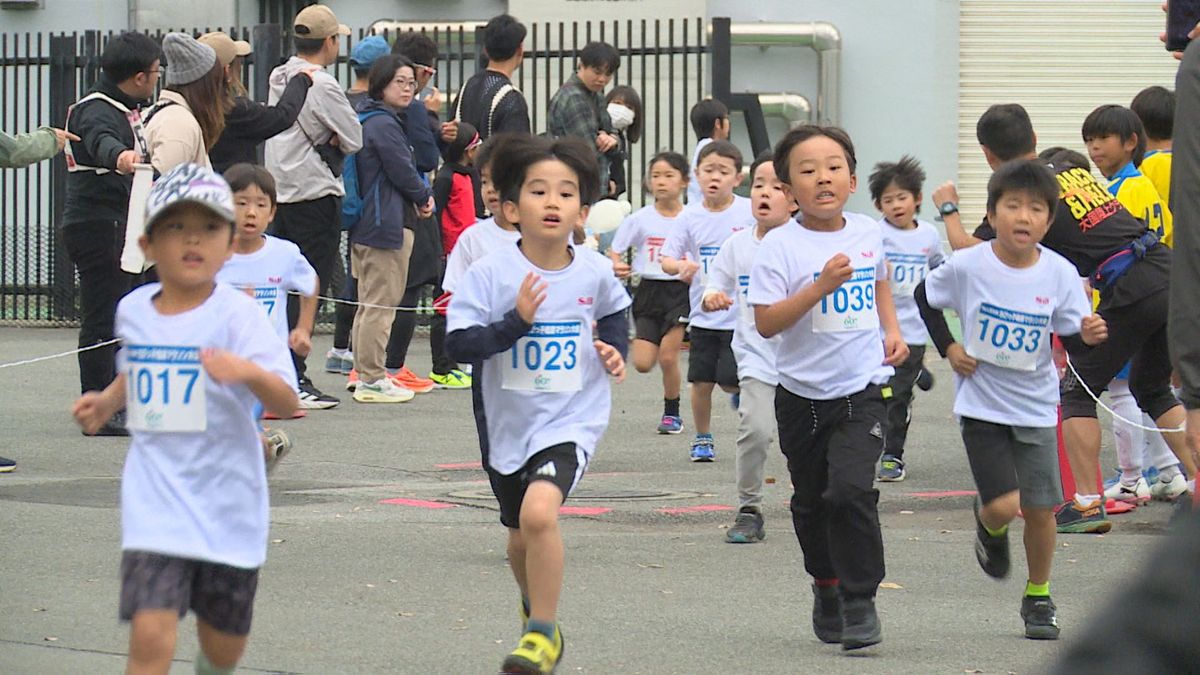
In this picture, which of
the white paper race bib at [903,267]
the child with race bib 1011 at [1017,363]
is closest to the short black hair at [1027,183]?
the child with race bib 1011 at [1017,363]

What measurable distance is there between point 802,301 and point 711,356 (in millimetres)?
4095

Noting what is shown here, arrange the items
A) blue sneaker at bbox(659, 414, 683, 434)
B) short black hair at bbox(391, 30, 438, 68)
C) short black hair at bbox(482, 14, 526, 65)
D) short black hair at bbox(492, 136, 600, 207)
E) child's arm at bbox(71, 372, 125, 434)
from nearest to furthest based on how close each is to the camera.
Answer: child's arm at bbox(71, 372, 125, 434)
short black hair at bbox(492, 136, 600, 207)
blue sneaker at bbox(659, 414, 683, 434)
short black hair at bbox(482, 14, 526, 65)
short black hair at bbox(391, 30, 438, 68)

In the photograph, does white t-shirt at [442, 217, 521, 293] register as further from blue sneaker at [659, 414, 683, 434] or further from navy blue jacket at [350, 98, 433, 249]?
navy blue jacket at [350, 98, 433, 249]

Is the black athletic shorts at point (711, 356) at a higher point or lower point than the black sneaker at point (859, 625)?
higher

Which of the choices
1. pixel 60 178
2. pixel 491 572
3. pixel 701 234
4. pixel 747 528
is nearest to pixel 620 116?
pixel 701 234

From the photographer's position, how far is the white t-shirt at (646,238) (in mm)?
10742

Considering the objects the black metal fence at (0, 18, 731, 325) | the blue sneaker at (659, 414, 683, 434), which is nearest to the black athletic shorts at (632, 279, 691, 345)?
the blue sneaker at (659, 414, 683, 434)

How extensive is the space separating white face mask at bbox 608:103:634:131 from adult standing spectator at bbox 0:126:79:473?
5.65 metres

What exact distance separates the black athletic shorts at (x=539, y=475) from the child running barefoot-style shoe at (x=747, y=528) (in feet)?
7.89

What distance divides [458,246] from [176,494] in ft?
10.8

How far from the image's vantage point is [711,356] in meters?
9.72

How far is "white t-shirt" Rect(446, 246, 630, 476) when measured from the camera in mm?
5195

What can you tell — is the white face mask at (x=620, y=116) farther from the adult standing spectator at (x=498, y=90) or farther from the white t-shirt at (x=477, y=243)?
the white t-shirt at (x=477, y=243)

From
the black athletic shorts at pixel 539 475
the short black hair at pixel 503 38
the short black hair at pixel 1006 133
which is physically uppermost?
the short black hair at pixel 503 38
